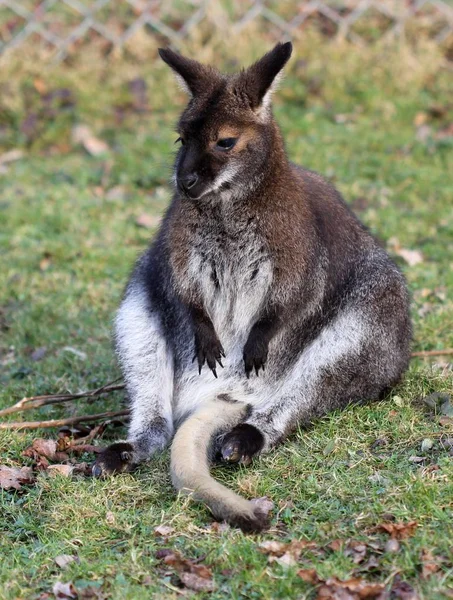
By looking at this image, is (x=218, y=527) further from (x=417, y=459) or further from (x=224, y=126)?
(x=224, y=126)

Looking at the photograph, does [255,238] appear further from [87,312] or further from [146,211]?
[146,211]

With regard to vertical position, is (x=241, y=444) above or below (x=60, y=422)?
above

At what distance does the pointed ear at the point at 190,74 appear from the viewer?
14.6 ft

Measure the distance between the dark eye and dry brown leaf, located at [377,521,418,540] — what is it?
1.73 metres

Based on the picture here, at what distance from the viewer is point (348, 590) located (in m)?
3.36

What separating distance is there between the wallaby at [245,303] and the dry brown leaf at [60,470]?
0.62 ft

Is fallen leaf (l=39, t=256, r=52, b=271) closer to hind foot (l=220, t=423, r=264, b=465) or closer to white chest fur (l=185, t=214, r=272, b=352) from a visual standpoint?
white chest fur (l=185, t=214, r=272, b=352)

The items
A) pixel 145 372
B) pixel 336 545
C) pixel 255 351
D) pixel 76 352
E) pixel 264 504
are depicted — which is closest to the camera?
pixel 336 545

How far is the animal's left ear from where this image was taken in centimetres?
433

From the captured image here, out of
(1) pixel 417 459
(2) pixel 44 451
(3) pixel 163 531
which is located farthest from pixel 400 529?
(2) pixel 44 451

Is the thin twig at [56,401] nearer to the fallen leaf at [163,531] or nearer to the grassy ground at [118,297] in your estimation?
the grassy ground at [118,297]

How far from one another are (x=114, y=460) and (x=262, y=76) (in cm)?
185

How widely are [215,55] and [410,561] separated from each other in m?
7.39

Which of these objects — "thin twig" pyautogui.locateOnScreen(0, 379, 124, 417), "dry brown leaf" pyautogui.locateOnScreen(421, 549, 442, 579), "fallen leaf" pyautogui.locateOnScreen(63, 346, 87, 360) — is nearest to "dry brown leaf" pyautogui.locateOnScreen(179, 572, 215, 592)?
"dry brown leaf" pyautogui.locateOnScreen(421, 549, 442, 579)
